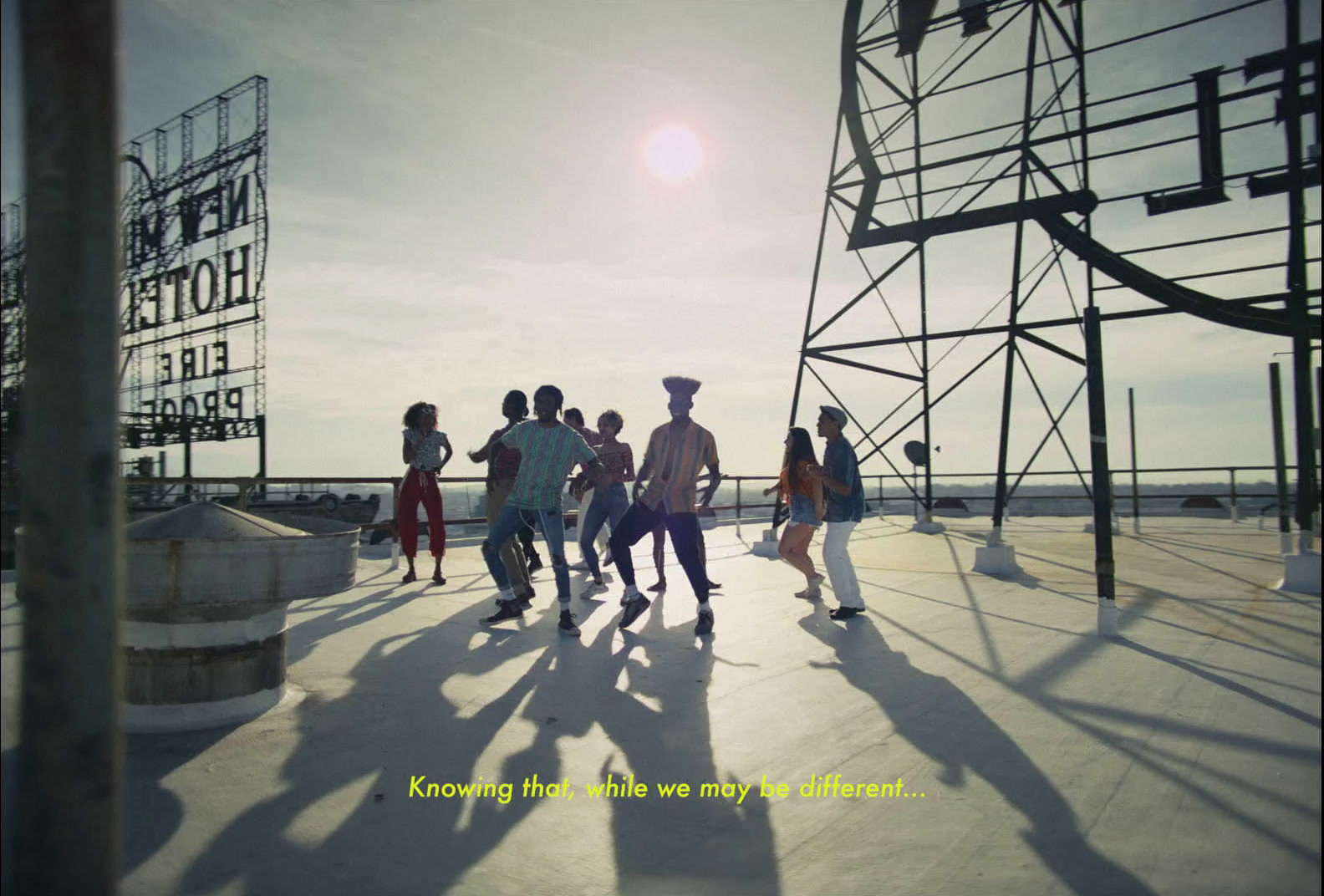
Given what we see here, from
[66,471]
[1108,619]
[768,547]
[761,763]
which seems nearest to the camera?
[66,471]

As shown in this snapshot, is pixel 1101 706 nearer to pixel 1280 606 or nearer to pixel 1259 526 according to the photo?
pixel 1280 606

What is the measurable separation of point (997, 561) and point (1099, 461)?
9.80 feet

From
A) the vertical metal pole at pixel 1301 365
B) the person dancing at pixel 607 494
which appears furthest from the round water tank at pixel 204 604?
the vertical metal pole at pixel 1301 365

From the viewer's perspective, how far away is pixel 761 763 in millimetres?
2568

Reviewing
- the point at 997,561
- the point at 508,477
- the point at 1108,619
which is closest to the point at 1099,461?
the point at 1108,619

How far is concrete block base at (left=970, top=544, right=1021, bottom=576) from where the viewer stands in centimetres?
726

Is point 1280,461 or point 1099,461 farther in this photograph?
point 1280,461

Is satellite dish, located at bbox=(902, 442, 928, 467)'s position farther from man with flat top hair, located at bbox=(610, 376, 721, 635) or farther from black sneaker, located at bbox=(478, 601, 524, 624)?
black sneaker, located at bbox=(478, 601, 524, 624)

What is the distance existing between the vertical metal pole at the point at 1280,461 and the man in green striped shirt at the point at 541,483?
6.68 metres

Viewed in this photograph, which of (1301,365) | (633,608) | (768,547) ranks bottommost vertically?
(768,547)

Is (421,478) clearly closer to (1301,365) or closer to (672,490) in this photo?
(672,490)

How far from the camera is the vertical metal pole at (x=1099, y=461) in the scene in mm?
4426

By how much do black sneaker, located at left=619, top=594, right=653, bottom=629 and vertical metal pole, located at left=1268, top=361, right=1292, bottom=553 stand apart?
6145 millimetres

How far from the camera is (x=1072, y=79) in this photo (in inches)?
402
